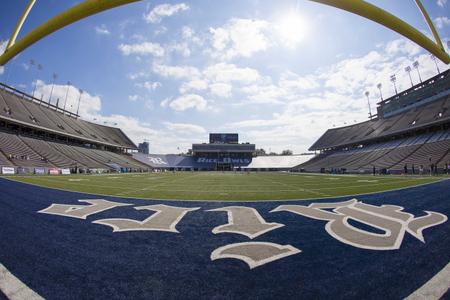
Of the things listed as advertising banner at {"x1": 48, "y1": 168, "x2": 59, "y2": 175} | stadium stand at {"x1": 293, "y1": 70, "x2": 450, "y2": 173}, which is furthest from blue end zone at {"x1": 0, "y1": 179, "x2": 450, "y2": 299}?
stadium stand at {"x1": 293, "y1": 70, "x2": 450, "y2": 173}

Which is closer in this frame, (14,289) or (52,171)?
(14,289)

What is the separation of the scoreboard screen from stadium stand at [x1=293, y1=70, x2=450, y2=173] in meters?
40.9

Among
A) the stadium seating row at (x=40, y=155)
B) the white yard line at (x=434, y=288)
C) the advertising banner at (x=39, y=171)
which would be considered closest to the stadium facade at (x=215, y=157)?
the stadium seating row at (x=40, y=155)

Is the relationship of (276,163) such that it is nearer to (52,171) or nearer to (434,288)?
(52,171)

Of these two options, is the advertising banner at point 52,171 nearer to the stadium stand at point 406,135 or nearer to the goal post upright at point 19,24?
the goal post upright at point 19,24

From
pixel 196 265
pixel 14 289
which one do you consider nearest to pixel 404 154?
pixel 196 265

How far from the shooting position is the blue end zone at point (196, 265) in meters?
2.25

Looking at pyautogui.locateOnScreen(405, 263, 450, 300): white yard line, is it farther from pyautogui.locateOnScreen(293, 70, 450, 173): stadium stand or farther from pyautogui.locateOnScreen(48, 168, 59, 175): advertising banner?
pyautogui.locateOnScreen(48, 168, 59, 175): advertising banner

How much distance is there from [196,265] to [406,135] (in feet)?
208

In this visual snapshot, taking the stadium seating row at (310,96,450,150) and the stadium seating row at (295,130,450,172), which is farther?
the stadium seating row at (310,96,450,150)

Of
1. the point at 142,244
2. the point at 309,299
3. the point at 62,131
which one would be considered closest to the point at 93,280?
the point at 142,244

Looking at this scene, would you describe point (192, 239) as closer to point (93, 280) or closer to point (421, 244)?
point (93, 280)

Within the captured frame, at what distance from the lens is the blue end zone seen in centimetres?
225

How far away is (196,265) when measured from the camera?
2900 mm
